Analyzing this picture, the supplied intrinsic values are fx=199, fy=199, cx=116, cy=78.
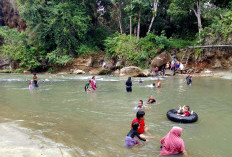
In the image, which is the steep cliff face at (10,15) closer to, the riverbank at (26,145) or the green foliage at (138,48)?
the green foliage at (138,48)

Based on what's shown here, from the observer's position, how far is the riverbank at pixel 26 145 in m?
4.74

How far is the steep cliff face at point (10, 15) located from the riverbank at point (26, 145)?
121 feet

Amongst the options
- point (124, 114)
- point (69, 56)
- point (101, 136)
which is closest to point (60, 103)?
point (124, 114)

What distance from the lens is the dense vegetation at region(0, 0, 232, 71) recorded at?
27328 mm

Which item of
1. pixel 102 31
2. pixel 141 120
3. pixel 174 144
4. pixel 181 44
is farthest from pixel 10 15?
pixel 174 144

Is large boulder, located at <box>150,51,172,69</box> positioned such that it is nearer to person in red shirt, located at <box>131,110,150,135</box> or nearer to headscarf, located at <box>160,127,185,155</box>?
person in red shirt, located at <box>131,110,150,135</box>

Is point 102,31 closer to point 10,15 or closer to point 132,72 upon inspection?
point 132,72

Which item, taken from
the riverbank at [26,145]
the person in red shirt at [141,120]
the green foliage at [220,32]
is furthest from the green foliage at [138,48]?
the riverbank at [26,145]

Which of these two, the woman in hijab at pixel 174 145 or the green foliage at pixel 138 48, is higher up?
the green foliage at pixel 138 48

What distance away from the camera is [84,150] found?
5.14 metres

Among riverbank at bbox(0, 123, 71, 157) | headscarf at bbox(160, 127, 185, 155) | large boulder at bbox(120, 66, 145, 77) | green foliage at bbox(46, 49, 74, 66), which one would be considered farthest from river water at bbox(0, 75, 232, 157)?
green foliage at bbox(46, 49, 74, 66)

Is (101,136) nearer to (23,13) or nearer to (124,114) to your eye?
(124,114)

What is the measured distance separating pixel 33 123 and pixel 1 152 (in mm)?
2466

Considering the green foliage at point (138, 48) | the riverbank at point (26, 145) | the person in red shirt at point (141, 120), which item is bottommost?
the riverbank at point (26, 145)
